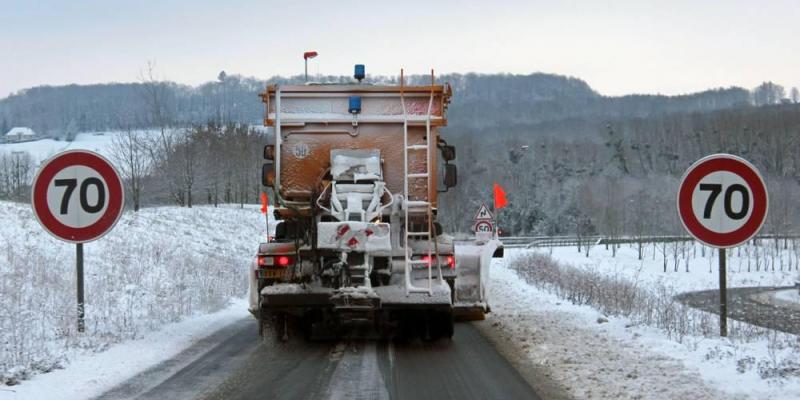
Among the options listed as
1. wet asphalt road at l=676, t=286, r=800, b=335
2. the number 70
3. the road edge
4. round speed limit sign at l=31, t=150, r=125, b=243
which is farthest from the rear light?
wet asphalt road at l=676, t=286, r=800, b=335

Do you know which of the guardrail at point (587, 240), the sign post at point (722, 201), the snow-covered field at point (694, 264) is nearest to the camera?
the sign post at point (722, 201)

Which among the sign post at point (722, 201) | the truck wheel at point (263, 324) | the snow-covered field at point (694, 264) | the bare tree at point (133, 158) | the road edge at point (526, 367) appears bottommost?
the snow-covered field at point (694, 264)

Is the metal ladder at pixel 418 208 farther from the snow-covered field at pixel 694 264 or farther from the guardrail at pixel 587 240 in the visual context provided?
the guardrail at pixel 587 240

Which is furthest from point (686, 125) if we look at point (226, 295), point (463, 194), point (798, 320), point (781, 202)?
point (226, 295)

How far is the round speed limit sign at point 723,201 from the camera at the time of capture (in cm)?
783

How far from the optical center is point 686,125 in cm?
12512

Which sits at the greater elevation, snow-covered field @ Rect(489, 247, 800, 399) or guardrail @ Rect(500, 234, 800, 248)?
snow-covered field @ Rect(489, 247, 800, 399)

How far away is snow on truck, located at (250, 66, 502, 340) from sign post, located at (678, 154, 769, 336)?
294cm

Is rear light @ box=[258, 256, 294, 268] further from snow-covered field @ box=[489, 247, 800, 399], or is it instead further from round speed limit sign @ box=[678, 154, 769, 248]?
round speed limit sign @ box=[678, 154, 769, 248]

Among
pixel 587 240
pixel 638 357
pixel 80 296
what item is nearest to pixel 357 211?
pixel 80 296

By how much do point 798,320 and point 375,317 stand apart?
16.2 meters

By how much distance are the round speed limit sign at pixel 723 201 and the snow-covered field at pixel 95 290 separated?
21.9 ft

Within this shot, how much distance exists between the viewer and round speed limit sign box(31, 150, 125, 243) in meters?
8.74

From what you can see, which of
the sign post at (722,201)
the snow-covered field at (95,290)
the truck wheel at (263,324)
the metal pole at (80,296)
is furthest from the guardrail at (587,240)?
the metal pole at (80,296)
